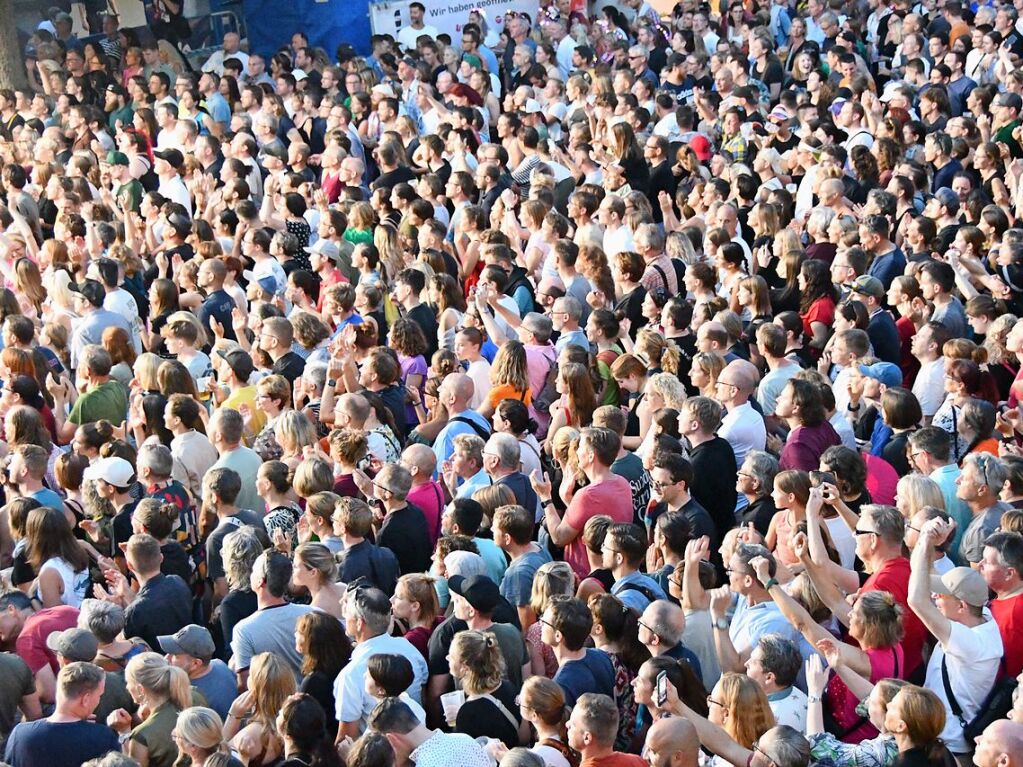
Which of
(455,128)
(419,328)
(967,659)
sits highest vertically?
(455,128)

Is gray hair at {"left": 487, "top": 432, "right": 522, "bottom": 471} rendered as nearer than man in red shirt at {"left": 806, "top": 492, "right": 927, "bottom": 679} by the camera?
No

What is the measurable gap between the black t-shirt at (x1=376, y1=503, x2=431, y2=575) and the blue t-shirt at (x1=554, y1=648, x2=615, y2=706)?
57.3 inches

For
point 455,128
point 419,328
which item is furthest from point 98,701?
point 455,128

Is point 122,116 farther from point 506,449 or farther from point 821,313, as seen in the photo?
point 506,449

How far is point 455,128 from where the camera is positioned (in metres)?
14.0

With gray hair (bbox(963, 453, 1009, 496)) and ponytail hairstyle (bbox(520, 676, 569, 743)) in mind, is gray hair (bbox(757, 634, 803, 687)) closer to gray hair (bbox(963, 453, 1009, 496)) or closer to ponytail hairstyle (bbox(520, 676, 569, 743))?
ponytail hairstyle (bbox(520, 676, 569, 743))

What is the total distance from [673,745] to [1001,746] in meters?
1.06

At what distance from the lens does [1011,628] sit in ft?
19.7

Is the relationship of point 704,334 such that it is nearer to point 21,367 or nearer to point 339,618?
point 339,618

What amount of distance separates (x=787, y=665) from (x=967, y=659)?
2.40 ft

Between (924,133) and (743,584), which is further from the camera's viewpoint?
(924,133)

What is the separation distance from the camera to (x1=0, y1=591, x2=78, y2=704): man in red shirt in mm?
6387

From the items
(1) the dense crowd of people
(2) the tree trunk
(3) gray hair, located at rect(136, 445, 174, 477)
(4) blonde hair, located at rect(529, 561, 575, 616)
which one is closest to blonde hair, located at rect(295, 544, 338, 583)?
(1) the dense crowd of people

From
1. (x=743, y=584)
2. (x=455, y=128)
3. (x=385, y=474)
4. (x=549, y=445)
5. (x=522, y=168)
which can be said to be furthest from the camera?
(x=455, y=128)
